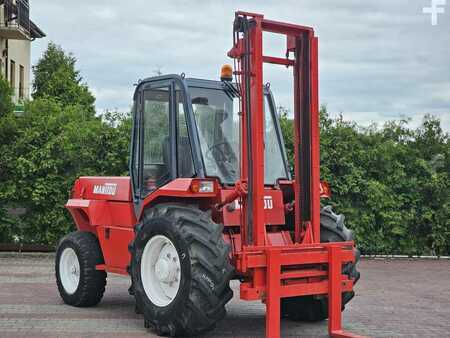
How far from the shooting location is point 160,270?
8.33m

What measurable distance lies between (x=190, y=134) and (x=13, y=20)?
26000 mm

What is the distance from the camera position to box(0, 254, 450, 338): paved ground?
8758 mm

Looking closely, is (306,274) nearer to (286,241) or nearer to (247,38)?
(286,241)

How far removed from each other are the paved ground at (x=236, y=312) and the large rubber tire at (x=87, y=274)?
0.14 meters

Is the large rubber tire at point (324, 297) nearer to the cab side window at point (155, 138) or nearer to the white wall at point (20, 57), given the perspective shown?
the cab side window at point (155, 138)

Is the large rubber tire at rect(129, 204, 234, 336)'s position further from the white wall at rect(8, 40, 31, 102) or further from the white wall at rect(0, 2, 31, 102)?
the white wall at rect(8, 40, 31, 102)

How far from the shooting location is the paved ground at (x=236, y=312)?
8.76 m

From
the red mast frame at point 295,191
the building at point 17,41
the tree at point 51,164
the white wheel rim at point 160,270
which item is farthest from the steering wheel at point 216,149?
the building at point 17,41

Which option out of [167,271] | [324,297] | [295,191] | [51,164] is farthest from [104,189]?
[51,164]

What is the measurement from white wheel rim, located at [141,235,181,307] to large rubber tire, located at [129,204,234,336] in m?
0.20

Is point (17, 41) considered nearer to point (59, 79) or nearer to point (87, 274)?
point (59, 79)

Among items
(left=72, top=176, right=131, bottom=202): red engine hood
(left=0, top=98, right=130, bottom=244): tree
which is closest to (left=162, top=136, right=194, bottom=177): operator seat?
(left=72, top=176, right=131, bottom=202): red engine hood

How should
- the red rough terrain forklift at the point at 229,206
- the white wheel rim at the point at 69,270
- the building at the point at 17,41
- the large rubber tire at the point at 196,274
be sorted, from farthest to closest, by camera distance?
the building at the point at 17,41
the white wheel rim at the point at 69,270
the red rough terrain forklift at the point at 229,206
the large rubber tire at the point at 196,274

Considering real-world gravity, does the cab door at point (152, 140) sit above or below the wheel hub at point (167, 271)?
above
